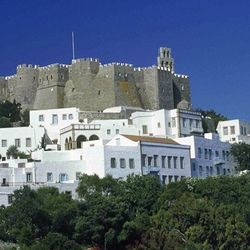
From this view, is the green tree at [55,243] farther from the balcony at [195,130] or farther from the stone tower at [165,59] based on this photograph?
the stone tower at [165,59]

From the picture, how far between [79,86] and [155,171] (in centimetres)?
2513

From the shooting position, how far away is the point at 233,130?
3575 inches

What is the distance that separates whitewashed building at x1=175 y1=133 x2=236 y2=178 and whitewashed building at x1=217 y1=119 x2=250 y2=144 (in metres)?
8.51

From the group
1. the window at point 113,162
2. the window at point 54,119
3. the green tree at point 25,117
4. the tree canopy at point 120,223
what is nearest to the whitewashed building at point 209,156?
the window at point 113,162

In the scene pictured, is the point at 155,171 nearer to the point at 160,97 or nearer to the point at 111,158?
the point at 111,158

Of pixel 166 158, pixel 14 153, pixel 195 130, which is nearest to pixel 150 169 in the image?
pixel 166 158

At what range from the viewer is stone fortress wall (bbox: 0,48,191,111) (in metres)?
92.7

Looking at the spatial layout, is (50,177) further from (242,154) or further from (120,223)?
(242,154)

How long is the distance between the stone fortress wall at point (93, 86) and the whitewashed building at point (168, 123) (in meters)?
7.38

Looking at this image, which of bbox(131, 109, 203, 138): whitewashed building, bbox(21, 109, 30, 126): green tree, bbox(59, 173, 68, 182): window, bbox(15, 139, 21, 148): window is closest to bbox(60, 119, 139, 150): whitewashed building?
bbox(131, 109, 203, 138): whitewashed building

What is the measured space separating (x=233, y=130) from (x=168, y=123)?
1003 centimetres

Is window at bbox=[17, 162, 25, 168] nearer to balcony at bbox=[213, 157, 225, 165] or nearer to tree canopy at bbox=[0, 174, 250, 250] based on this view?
tree canopy at bbox=[0, 174, 250, 250]

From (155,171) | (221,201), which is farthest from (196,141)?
(221,201)

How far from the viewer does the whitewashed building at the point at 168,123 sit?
83188 mm
